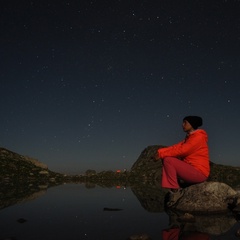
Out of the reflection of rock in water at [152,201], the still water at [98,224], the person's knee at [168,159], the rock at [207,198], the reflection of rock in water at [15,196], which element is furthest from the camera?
the reflection of rock in water at [15,196]

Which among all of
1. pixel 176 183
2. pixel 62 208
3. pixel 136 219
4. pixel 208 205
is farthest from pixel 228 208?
pixel 62 208

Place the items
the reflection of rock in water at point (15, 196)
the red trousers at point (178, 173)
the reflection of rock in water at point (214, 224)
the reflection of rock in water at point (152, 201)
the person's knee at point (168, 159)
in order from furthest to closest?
the reflection of rock in water at point (15, 196) → the reflection of rock in water at point (152, 201) → the person's knee at point (168, 159) → the red trousers at point (178, 173) → the reflection of rock in water at point (214, 224)

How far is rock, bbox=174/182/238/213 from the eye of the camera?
34.2 ft

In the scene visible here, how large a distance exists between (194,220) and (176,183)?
291 cm

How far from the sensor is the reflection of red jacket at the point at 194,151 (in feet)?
36.3

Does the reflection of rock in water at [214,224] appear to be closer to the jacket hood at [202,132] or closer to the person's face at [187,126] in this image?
the jacket hood at [202,132]

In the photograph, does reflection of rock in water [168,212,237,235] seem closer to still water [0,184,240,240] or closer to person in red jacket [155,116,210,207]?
still water [0,184,240,240]

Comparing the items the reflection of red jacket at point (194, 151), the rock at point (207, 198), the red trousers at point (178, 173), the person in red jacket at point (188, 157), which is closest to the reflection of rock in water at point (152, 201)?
the person in red jacket at point (188, 157)

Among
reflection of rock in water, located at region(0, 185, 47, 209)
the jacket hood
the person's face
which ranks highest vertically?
the person's face

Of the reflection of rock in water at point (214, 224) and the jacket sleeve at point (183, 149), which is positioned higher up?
the jacket sleeve at point (183, 149)

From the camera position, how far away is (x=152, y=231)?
287 inches

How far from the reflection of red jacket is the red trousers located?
0.57 ft

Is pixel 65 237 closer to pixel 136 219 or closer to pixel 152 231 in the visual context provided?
pixel 152 231

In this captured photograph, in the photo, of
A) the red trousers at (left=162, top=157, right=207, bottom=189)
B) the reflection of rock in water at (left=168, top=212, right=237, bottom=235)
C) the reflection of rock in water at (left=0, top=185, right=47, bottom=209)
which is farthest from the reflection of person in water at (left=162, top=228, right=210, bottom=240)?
the reflection of rock in water at (left=0, top=185, right=47, bottom=209)
